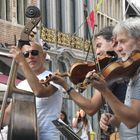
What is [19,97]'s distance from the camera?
389 cm

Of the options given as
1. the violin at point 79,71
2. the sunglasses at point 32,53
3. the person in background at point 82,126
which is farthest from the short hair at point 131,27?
the person in background at point 82,126

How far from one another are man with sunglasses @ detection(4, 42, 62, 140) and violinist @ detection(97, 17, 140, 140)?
0.67 metres

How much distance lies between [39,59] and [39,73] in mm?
96

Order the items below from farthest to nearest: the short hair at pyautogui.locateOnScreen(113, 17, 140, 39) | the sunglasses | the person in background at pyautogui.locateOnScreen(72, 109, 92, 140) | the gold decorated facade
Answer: the gold decorated facade, the person in background at pyautogui.locateOnScreen(72, 109, 92, 140), the sunglasses, the short hair at pyautogui.locateOnScreen(113, 17, 140, 39)

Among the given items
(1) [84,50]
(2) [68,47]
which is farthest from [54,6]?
(1) [84,50]

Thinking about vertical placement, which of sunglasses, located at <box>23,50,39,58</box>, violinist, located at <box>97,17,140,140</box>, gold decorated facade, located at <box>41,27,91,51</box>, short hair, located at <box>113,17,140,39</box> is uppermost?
gold decorated facade, located at <box>41,27,91,51</box>

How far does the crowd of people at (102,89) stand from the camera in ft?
9.73

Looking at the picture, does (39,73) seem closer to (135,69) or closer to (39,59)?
(39,59)

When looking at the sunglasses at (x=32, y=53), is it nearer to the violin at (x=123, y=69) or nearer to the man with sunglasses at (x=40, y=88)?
the man with sunglasses at (x=40, y=88)

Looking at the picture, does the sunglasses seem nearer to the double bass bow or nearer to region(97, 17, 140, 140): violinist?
the double bass bow

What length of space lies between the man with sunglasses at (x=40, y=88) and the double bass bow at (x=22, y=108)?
5cm

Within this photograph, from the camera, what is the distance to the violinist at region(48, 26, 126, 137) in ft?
11.2

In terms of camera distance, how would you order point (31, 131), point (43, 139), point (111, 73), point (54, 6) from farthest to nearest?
point (54, 6) < point (43, 139) < point (31, 131) < point (111, 73)

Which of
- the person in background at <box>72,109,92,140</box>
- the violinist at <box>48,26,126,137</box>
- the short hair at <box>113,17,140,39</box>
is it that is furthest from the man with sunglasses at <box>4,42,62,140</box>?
the person in background at <box>72,109,92,140</box>
